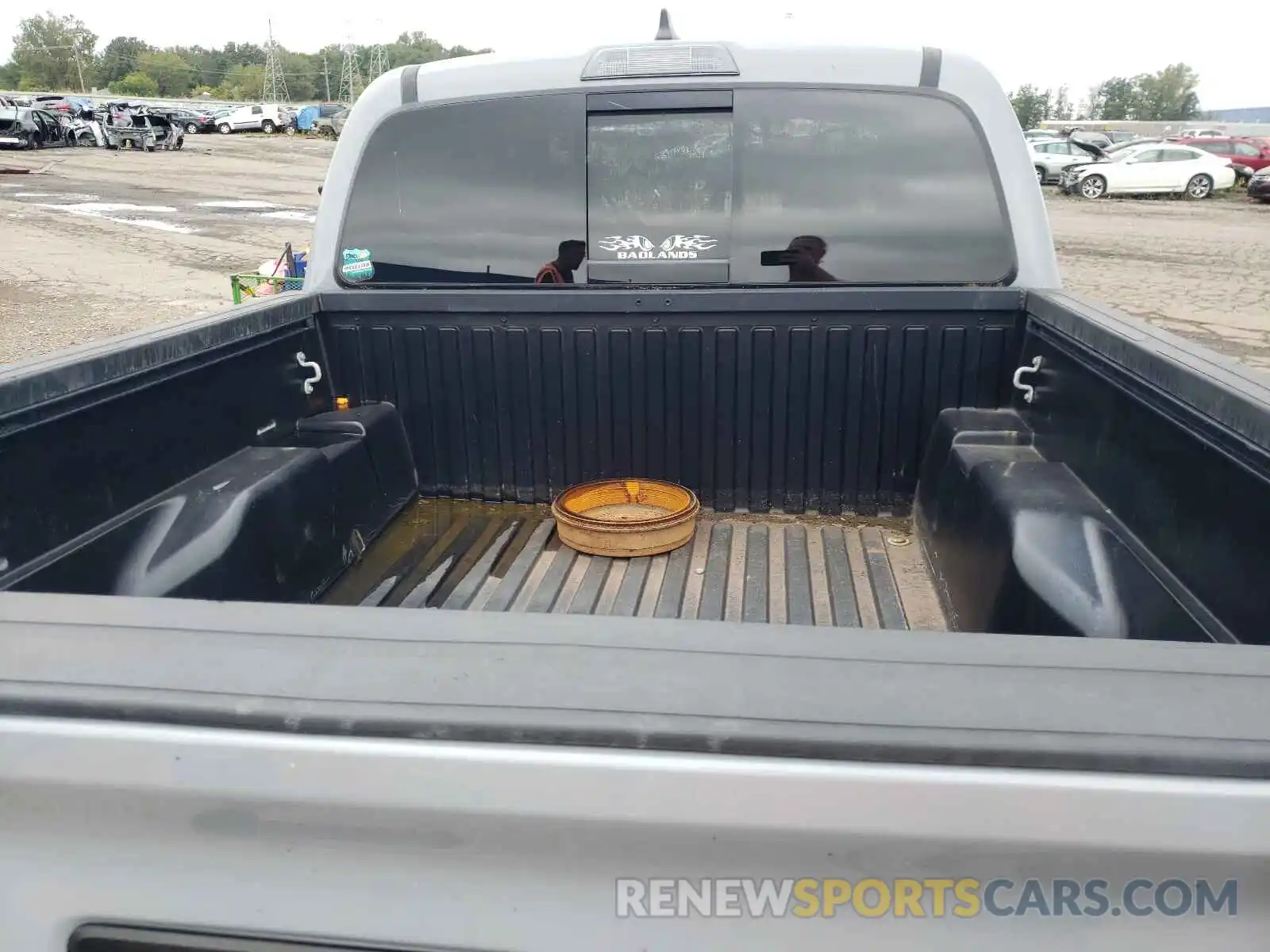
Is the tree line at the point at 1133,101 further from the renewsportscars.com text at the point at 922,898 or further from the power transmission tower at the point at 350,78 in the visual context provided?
the renewsportscars.com text at the point at 922,898

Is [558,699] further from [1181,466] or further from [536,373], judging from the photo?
[536,373]

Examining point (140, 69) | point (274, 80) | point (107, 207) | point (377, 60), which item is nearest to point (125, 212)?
point (107, 207)

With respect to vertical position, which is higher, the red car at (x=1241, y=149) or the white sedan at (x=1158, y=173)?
the red car at (x=1241, y=149)

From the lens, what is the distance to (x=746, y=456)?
3281 mm

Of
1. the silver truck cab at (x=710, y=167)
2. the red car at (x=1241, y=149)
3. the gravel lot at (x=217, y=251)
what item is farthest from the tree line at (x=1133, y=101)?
the silver truck cab at (x=710, y=167)

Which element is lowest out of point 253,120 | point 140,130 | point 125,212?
point 125,212

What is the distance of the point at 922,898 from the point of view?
0.92 m

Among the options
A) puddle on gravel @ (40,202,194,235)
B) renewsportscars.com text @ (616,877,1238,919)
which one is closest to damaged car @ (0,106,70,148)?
puddle on gravel @ (40,202,194,235)

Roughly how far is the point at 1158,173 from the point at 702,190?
26.6m

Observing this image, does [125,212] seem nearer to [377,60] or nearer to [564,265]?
[564,265]

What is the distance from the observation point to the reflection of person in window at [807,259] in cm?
303

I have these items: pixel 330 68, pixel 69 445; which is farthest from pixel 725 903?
pixel 330 68

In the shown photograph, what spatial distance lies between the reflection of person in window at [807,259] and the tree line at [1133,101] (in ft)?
238

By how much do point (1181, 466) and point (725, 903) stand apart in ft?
4.61
